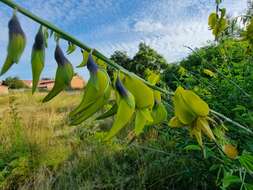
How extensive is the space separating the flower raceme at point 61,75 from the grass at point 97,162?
1.71 metres

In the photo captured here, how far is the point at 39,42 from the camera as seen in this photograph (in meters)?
0.32

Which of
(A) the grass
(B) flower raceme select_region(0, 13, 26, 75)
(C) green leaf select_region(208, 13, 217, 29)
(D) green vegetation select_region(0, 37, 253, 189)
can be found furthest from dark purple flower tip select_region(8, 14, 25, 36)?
(A) the grass

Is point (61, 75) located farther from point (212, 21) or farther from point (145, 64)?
point (145, 64)

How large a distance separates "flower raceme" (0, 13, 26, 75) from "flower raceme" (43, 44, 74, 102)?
37mm

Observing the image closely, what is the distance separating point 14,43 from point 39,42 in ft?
0.09

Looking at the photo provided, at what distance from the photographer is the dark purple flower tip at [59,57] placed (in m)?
0.33

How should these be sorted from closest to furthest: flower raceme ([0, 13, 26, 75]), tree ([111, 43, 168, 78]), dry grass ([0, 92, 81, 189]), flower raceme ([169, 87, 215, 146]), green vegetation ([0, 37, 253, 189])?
1. flower raceme ([0, 13, 26, 75])
2. flower raceme ([169, 87, 215, 146])
3. green vegetation ([0, 37, 253, 189])
4. tree ([111, 43, 168, 78])
5. dry grass ([0, 92, 81, 189])

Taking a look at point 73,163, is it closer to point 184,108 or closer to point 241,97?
point 241,97

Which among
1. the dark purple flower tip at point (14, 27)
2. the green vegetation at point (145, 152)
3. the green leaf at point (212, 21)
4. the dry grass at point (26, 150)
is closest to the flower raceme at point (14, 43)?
the dark purple flower tip at point (14, 27)

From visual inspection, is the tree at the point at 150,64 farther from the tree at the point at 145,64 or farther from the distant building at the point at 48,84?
the distant building at the point at 48,84

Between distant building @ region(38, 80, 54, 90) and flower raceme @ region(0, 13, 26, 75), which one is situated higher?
flower raceme @ region(0, 13, 26, 75)

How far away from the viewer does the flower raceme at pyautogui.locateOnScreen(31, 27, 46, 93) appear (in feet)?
1.02

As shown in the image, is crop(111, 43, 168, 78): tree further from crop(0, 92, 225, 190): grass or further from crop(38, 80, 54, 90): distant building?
crop(0, 92, 225, 190): grass

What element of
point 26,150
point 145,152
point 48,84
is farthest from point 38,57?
point 26,150
